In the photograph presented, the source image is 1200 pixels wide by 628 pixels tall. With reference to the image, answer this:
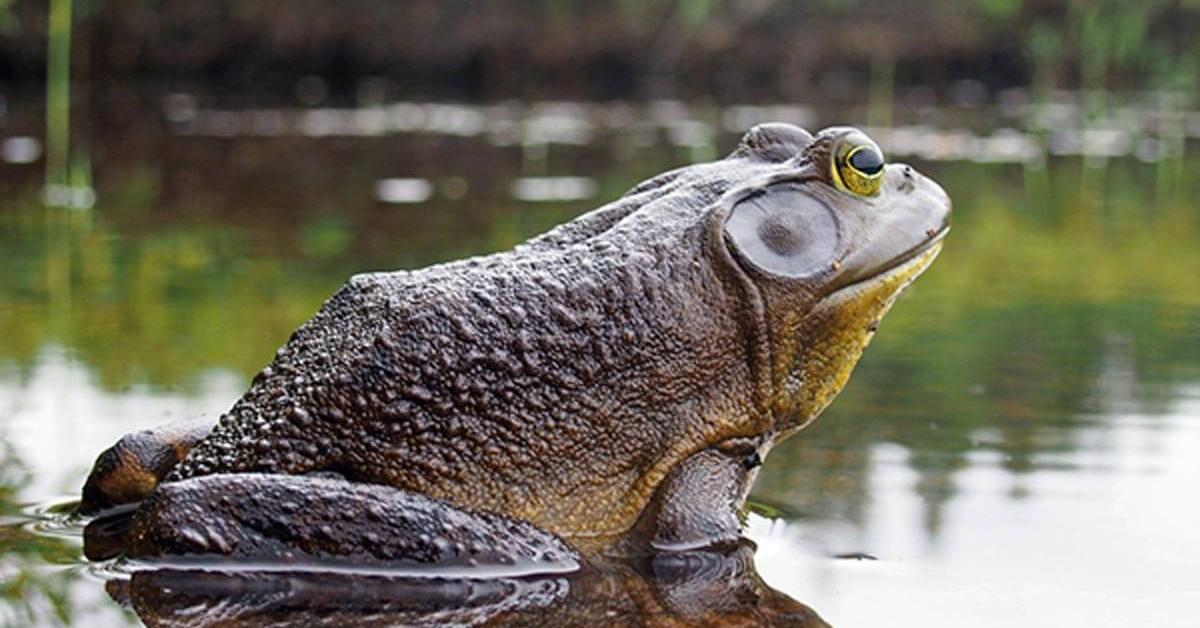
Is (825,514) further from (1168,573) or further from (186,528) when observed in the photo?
(186,528)

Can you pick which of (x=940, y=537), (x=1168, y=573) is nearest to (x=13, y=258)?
(x=940, y=537)

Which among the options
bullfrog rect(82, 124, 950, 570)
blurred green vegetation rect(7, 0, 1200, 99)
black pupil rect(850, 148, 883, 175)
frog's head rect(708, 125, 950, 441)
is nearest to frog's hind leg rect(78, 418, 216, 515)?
bullfrog rect(82, 124, 950, 570)

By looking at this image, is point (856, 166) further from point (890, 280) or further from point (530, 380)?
point (530, 380)

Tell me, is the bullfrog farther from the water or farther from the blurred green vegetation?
the blurred green vegetation

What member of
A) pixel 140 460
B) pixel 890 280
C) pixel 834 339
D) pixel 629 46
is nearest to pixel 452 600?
pixel 140 460

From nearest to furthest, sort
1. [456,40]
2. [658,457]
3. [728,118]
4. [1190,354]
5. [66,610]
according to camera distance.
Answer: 1. [66,610]
2. [658,457]
3. [1190,354]
4. [728,118]
5. [456,40]
